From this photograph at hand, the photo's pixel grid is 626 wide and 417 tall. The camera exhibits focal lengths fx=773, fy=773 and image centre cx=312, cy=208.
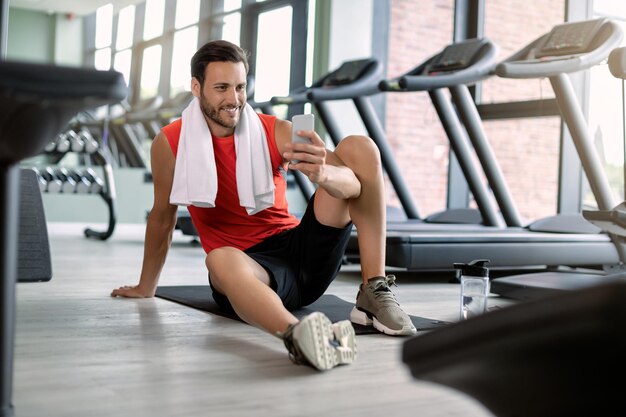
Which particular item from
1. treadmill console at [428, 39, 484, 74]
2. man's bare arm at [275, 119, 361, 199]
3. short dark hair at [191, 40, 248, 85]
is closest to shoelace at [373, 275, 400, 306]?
man's bare arm at [275, 119, 361, 199]

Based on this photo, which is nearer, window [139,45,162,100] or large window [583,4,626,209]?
large window [583,4,626,209]

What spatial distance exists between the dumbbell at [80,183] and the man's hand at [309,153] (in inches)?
168

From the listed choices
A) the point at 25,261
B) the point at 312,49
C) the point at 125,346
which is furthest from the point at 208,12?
the point at 125,346

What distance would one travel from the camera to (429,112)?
7246 millimetres

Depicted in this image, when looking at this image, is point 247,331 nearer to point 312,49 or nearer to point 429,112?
point 429,112

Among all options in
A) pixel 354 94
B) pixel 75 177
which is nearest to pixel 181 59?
pixel 75 177

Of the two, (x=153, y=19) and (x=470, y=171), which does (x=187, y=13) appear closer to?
(x=153, y=19)

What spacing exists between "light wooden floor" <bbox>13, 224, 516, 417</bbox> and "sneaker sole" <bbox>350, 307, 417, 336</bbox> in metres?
0.06

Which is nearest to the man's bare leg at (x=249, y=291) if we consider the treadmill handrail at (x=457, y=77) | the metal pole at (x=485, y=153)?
the treadmill handrail at (x=457, y=77)

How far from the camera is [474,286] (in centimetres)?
242

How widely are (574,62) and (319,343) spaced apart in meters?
2.57

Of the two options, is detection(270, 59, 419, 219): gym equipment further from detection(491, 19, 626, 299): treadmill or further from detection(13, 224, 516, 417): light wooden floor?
detection(13, 224, 516, 417): light wooden floor

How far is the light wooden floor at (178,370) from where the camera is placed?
4.75ft

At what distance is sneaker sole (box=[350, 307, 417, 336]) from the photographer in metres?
2.23
